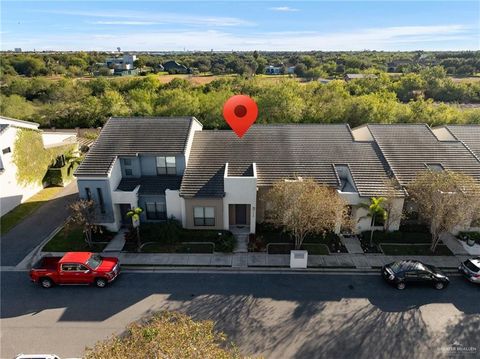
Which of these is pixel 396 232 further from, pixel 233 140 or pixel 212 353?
pixel 212 353

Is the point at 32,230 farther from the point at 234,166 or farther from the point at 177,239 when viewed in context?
the point at 234,166


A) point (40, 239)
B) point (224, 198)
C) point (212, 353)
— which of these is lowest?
point (40, 239)

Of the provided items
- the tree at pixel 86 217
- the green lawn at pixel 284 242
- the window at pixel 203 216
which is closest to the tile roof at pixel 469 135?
the green lawn at pixel 284 242

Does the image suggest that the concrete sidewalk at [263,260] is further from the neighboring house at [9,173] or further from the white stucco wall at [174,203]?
the neighboring house at [9,173]

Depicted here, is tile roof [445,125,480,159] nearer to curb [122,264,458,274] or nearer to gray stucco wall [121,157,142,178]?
curb [122,264,458,274]

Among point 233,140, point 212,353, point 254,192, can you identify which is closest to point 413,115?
point 233,140

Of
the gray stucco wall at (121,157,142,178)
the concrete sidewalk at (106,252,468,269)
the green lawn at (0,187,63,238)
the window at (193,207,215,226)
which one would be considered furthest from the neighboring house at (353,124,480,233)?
the green lawn at (0,187,63,238)

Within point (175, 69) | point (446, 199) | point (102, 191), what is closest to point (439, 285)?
point (446, 199)
